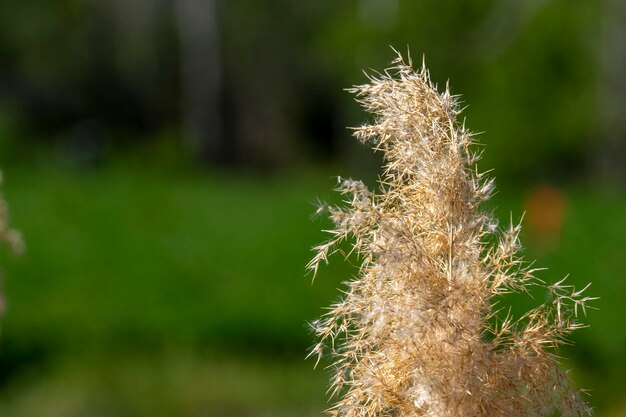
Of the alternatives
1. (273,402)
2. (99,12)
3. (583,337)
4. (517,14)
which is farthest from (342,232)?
(99,12)

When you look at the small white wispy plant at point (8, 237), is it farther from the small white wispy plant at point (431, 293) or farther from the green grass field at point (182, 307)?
the green grass field at point (182, 307)

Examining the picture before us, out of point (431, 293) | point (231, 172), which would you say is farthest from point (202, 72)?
point (431, 293)

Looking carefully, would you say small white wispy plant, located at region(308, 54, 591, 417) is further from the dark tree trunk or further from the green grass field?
the dark tree trunk

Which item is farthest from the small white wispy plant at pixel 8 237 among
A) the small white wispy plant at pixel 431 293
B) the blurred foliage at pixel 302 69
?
the blurred foliage at pixel 302 69

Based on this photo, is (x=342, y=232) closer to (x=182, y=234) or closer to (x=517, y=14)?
(x=182, y=234)

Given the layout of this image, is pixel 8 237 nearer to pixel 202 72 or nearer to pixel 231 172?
pixel 231 172
